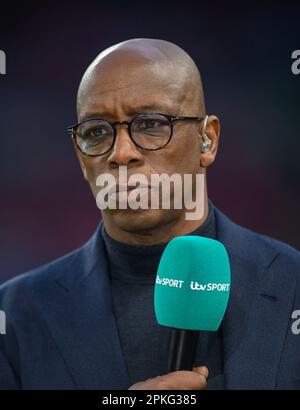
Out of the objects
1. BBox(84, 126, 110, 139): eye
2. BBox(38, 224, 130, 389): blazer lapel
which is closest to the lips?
BBox(84, 126, 110, 139): eye

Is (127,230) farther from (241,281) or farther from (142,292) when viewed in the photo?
(241,281)

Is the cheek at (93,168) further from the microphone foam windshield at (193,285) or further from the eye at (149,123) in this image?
the microphone foam windshield at (193,285)

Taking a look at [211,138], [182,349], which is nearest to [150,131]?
[211,138]

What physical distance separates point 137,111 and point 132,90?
0.05 meters

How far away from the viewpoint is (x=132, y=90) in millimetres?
1444

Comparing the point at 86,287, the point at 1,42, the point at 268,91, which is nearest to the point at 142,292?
the point at 86,287

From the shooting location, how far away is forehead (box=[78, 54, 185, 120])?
1.44 meters

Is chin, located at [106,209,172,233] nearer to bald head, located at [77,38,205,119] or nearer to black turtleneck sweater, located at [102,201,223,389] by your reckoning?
black turtleneck sweater, located at [102,201,223,389]

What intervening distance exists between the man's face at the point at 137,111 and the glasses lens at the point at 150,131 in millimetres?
14

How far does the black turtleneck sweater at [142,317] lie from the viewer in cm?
147

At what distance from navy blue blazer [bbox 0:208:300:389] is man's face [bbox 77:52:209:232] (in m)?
0.19

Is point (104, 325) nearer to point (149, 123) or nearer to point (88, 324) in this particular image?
point (88, 324)

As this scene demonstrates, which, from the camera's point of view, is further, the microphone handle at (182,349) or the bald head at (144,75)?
the bald head at (144,75)

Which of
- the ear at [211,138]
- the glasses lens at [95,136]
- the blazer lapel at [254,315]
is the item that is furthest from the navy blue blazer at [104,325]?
the glasses lens at [95,136]
